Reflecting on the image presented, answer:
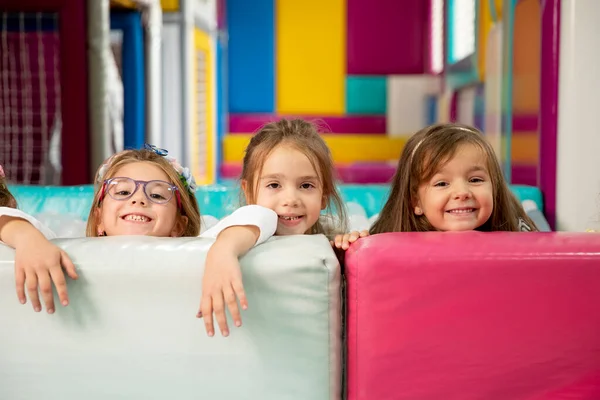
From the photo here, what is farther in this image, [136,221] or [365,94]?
[365,94]

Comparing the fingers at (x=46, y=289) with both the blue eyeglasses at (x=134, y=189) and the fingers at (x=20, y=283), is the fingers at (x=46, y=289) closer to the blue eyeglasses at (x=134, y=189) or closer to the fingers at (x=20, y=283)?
the fingers at (x=20, y=283)

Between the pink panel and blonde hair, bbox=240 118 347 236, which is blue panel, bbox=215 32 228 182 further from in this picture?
blonde hair, bbox=240 118 347 236

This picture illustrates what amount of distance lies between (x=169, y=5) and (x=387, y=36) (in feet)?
8.66

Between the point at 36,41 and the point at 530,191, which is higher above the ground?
the point at 36,41

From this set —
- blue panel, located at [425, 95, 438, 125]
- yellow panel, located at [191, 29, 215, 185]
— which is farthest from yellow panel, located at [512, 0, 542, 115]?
blue panel, located at [425, 95, 438, 125]

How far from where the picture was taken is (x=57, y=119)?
460 cm

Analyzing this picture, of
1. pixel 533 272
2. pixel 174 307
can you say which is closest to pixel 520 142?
pixel 533 272

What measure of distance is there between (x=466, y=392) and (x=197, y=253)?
43 centimetres

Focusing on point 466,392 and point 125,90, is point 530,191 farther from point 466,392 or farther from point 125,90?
point 125,90

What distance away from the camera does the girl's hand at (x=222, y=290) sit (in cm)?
100

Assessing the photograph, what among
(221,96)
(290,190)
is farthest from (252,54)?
(290,190)

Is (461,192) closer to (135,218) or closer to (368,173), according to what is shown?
(135,218)

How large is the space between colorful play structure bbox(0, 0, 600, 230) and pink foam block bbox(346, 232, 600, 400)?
0.95 m

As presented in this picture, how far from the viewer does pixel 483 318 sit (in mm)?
1053
